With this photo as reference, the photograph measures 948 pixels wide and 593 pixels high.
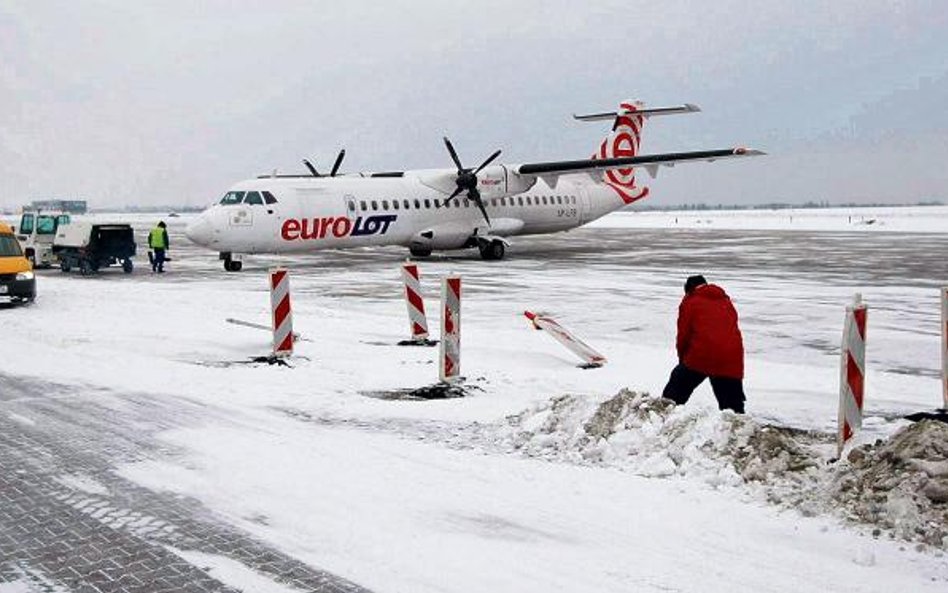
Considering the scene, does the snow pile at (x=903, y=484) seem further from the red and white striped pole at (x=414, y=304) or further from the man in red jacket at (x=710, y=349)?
the red and white striped pole at (x=414, y=304)

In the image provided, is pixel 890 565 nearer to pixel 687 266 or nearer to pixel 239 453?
pixel 239 453

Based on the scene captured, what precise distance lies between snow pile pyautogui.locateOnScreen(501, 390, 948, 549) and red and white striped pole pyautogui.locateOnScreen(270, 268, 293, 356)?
4.36 m

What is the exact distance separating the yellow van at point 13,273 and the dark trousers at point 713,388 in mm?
14529

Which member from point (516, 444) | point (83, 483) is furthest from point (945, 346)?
point (83, 483)

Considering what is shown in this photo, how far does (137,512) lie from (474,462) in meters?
2.55

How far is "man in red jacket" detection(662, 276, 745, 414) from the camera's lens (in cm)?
799

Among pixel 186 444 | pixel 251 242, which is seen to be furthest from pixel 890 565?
pixel 251 242

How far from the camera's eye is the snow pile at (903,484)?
5.30 meters

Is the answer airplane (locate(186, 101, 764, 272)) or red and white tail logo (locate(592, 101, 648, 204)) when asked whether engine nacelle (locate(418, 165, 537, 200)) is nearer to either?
airplane (locate(186, 101, 764, 272))

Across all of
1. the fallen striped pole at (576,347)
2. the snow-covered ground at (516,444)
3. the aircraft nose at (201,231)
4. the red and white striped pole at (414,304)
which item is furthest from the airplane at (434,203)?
the fallen striped pole at (576,347)

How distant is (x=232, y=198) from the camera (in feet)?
87.0

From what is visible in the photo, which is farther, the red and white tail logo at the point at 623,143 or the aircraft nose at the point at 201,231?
the red and white tail logo at the point at 623,143

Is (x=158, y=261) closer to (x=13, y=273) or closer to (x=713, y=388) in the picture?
(x=13, y=273)

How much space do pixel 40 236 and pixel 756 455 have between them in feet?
96.8
